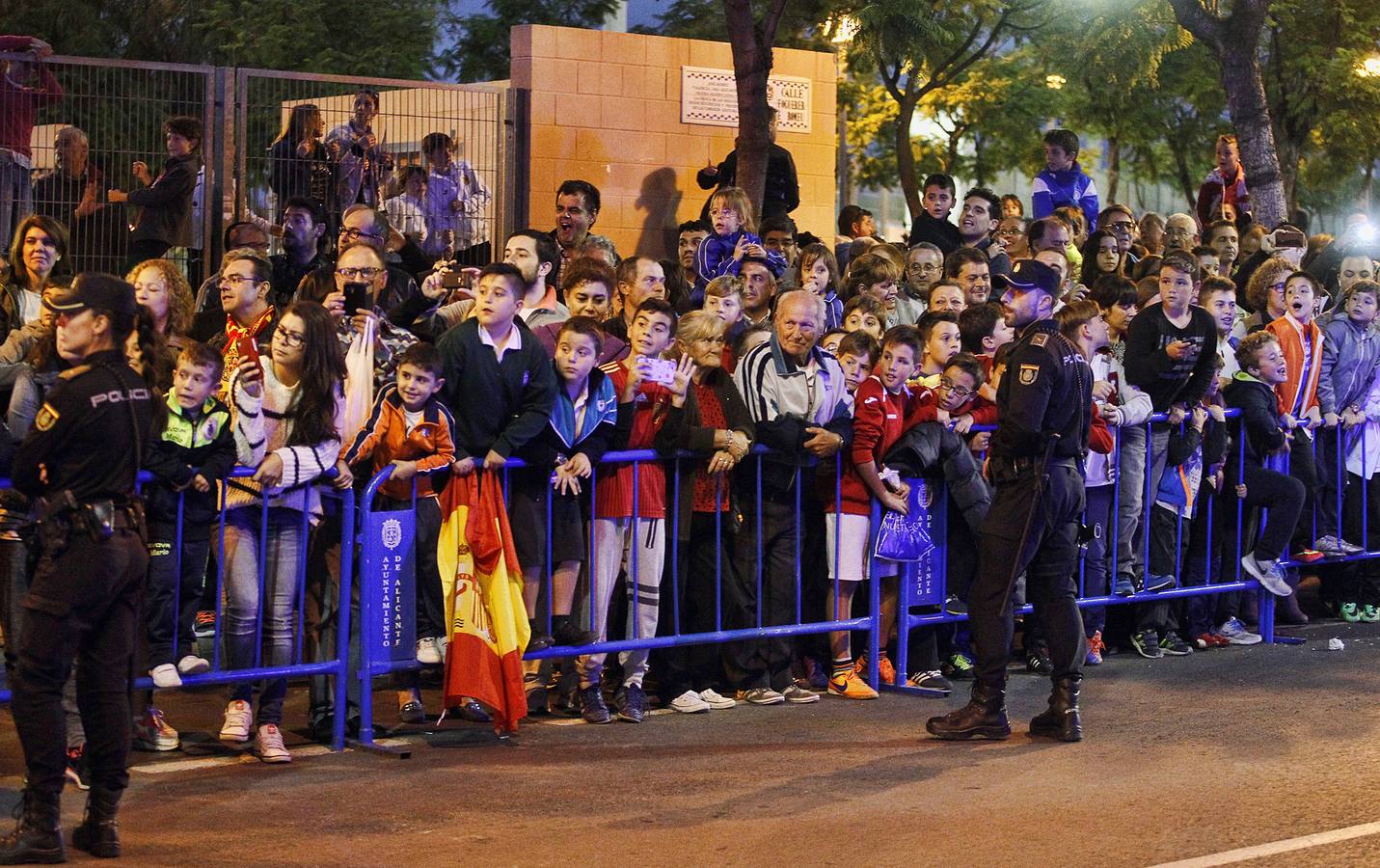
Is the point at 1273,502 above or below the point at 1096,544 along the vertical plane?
above

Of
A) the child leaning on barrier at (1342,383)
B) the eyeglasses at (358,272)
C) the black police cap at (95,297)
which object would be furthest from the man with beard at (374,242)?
the child leaning on barrier at (1342,383)

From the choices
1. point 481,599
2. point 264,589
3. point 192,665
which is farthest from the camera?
point 481,599

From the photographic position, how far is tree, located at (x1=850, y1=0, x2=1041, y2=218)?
83.0ft

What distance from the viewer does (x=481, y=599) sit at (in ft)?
28.6

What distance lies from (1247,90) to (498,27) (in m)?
17.4

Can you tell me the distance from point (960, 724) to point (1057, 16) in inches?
873

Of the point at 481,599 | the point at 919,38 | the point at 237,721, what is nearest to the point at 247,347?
the point at 481,599

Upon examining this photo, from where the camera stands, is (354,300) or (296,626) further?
(354,300)

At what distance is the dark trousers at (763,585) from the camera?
32.2 feet

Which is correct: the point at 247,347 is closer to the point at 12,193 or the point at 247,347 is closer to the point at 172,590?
the point at 172,590

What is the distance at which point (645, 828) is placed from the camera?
24.0 feet

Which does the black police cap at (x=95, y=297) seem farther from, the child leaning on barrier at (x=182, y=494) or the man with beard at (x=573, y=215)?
the man with beard at (x=573, y=215)

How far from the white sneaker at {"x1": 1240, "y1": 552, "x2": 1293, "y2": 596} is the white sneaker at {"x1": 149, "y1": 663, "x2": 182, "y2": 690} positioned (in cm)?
673

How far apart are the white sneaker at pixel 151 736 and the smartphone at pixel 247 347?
64.7 inches
